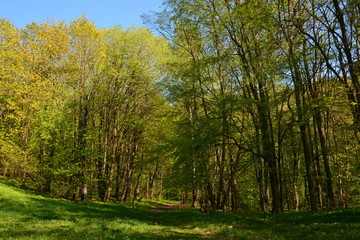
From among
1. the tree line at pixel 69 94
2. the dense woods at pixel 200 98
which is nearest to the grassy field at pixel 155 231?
the dense woods at pixel 200 98

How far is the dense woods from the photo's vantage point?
16.8m

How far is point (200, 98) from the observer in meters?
22.9

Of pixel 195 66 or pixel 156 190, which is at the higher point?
pixel 195 66

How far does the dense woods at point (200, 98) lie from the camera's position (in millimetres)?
16766

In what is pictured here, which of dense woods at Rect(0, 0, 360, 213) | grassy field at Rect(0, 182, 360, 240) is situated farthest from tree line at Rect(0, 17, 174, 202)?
grassy field at Rect(0, 182, 360, 240)

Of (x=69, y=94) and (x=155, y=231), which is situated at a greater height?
(x=69, y=94)

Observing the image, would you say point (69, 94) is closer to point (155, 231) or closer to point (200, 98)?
point (200, 98)

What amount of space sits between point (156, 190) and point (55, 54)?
46.0 metres

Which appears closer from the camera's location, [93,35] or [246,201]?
[93,35]

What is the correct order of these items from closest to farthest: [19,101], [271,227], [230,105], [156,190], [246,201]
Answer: [271,227]
[230,105]
[19,101]
[246,201]
[156,190]

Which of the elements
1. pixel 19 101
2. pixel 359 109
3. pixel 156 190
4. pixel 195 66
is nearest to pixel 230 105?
pixel 195 66

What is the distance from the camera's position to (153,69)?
31.5 meters

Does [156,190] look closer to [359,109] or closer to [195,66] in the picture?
[195,66]

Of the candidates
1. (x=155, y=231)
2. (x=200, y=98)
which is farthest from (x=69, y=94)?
(x=155, y=231)
